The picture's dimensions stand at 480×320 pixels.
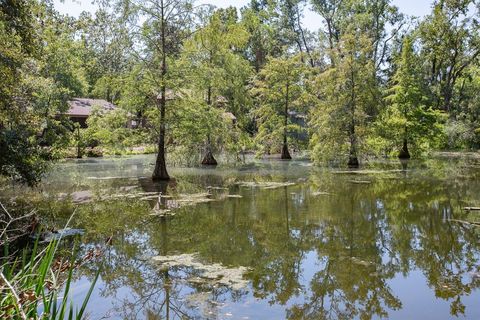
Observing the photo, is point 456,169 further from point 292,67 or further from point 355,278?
point 355,278

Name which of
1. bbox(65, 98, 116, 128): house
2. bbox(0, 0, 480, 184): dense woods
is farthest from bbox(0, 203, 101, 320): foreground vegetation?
bbox(65, 98, 116, 128): house

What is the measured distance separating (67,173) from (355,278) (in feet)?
64.0

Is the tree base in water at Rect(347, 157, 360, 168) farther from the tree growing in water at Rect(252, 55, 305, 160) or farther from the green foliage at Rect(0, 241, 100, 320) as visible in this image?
the green foliage at Rect(0, 241, 100, 320)

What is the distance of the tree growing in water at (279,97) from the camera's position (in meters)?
34.5

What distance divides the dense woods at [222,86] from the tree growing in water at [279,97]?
4.4 inches

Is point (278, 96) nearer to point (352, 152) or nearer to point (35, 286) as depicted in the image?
point (352, 152)

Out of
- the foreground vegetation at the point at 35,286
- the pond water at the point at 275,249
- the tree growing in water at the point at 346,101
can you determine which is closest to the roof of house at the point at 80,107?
the tree growing in water at the point at 346,101

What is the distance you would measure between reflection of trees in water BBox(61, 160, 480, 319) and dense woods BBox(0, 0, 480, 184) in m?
4.50

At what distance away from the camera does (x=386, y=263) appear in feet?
26.4

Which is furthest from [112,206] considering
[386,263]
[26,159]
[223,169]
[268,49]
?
[268,49]

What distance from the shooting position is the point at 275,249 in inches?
353

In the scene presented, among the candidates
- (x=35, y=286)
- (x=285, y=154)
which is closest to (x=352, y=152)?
(x=285, y=154)

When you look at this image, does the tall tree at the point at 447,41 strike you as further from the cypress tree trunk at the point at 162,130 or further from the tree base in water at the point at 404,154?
the cypress tree trunk at the point at 162,130

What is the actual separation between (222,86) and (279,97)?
8495 millimetres
